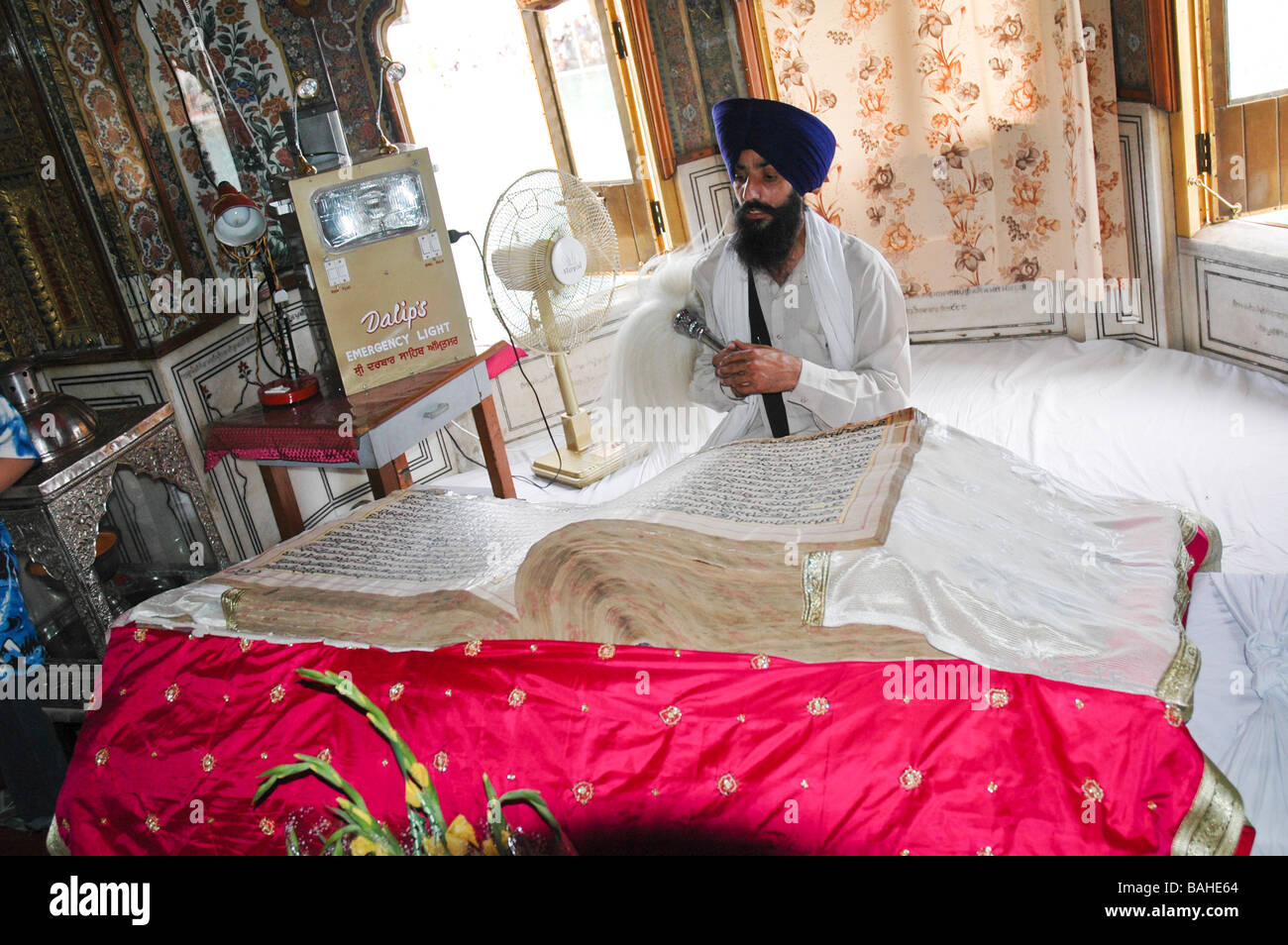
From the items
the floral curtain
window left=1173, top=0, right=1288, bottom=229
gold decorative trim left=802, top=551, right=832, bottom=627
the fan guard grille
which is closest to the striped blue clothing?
the fan guard grille

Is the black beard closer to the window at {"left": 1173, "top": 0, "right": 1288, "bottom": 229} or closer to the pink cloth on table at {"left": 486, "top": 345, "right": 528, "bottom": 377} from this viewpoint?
the pink cloth on table at {"left": 486, "top": 345, "right": 528, "bottom": 377}

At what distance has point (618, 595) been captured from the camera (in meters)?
1.69

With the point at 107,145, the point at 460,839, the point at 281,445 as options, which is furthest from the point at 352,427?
the point at 460,839

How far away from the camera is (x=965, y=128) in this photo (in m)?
4.66

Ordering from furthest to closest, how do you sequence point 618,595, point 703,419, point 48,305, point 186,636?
point 703,419, point 48,305, point 186,636, point 618,595

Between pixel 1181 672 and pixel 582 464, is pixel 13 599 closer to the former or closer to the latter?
pixel 582 464

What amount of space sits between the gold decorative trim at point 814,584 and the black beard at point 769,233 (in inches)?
53.8

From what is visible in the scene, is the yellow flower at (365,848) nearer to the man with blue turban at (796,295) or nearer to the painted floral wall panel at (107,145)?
the man with blue turban at (796,295)

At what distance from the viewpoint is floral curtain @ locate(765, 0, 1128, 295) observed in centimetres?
427

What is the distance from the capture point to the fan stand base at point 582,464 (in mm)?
4293

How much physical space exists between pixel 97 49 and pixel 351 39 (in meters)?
1.14

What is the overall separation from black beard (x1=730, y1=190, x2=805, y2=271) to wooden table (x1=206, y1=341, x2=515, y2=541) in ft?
3.69

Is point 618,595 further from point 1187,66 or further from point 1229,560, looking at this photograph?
point 1187,66

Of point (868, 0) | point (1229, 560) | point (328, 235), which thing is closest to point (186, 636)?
point (328, 235)
